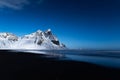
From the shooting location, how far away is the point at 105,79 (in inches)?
690

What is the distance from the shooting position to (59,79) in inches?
653

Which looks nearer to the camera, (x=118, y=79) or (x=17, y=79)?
(x=17, y=79)

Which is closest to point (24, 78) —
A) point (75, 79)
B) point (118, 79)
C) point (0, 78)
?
point (0, 78)

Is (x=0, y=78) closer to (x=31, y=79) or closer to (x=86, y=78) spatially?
(x=31, y=79)

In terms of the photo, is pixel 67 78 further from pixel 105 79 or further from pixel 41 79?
pixel 105 79

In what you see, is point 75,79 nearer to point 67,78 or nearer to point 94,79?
point 67,78

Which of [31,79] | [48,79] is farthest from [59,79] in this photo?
[31,79]

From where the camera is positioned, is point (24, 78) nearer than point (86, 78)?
Yes

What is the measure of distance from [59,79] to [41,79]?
175 cm

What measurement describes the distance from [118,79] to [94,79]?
271cm

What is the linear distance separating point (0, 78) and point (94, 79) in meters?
9.28

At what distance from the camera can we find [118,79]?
1788 centimetres

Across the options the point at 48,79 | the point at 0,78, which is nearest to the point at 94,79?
the point at 48,79

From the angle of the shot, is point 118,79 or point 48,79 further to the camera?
point 118,79
